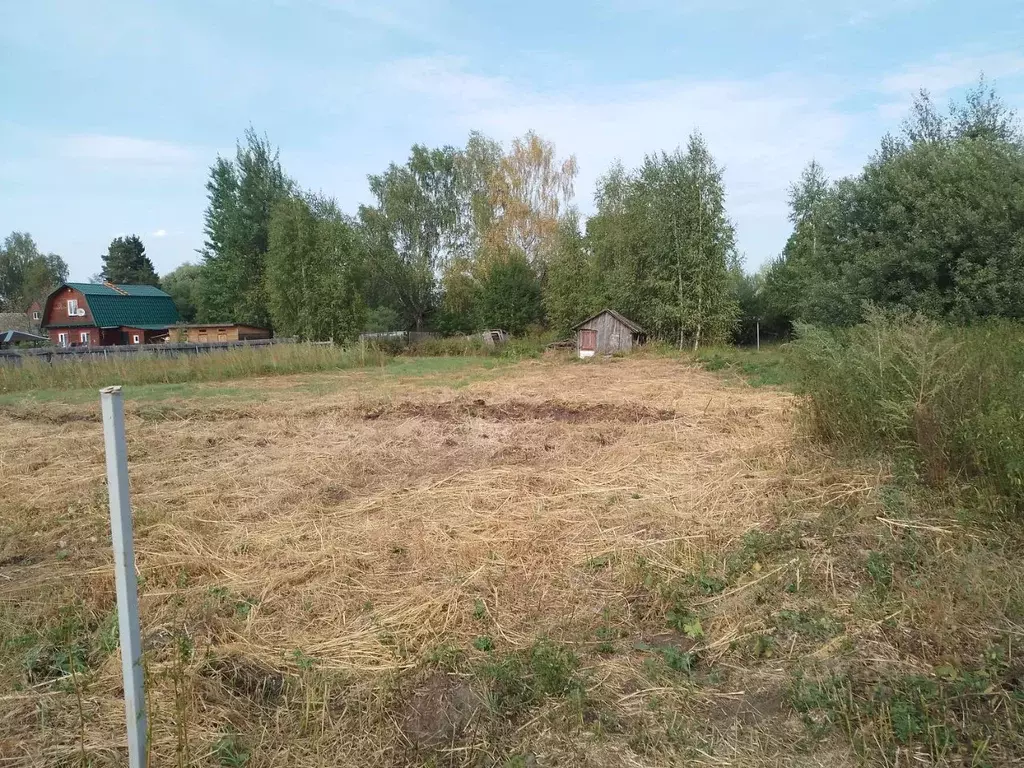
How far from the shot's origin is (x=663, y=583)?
416 centimetres

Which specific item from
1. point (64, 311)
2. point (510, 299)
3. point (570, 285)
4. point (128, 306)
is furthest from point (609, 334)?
point (64, 311)

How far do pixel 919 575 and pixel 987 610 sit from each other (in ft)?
1.88

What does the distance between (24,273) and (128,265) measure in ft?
50.3

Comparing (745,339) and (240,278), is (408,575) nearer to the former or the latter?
(745,339)

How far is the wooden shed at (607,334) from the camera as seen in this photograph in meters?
28.1

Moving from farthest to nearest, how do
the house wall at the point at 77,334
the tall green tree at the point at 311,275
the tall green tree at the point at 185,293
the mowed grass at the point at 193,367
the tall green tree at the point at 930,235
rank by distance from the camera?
the tall green tree at the point at 185,293
the house wall at the point at 77,334
the tall green tree at the point at 311,275
the mowed grass at the point at 193,367
the tall green tree at the point at 930,235

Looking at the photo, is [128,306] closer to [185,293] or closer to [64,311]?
[64,311]

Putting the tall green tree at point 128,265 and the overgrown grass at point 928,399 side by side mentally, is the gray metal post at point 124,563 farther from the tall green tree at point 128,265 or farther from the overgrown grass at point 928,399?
the tall green tree at point 128,265

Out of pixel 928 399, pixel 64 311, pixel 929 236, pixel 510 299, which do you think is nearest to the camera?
pixel 928 399

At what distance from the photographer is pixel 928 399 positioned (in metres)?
5.41

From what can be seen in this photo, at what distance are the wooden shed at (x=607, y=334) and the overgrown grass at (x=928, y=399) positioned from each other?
20876 mm

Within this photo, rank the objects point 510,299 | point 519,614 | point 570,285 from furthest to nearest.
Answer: point 510,299 < point 570,285 < point 519,614

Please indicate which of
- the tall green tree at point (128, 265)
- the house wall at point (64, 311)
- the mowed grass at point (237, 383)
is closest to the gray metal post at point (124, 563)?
the mowed grass at point (237, 383)

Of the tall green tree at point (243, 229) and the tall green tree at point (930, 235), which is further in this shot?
the tall green tree at point (243, 229)
